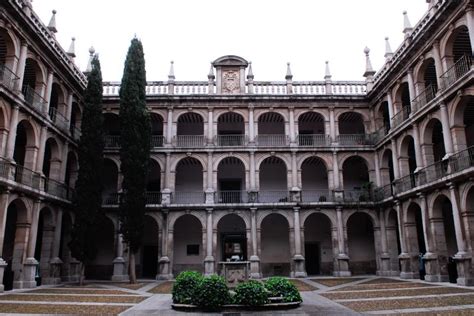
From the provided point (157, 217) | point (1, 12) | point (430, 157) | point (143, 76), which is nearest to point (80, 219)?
point (157, 217)

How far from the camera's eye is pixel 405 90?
22844 millimetres

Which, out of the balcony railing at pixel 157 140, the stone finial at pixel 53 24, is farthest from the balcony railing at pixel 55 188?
the stone finial at pixel 53 24

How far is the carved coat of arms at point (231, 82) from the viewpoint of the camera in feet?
86.8

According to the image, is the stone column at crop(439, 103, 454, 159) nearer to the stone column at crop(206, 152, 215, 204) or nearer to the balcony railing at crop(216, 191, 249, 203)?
the balcony railing at crop(216, 191, 249, 203)

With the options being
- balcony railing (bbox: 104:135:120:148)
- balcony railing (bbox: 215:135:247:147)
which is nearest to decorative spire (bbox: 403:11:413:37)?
balcony railing (bbox: 215:135:247:147)

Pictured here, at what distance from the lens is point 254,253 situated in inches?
928

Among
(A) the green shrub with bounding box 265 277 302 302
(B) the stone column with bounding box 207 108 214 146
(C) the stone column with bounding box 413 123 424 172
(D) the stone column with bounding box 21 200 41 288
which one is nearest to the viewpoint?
(A) the green shrub with bounding box 265 277 302 302

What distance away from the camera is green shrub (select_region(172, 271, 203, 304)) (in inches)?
412

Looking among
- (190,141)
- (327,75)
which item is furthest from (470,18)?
(190,141)

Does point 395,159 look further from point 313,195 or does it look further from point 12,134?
point 12,134

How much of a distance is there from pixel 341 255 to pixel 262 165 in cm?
813

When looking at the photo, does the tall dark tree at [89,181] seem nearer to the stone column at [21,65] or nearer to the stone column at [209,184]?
the stone column at [21,65]

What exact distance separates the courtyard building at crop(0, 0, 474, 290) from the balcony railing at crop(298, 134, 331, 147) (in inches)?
4.2

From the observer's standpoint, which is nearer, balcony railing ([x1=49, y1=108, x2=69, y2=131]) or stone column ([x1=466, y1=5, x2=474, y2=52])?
stone column ([x1=466, y1=5, x2=474, y2=52])
